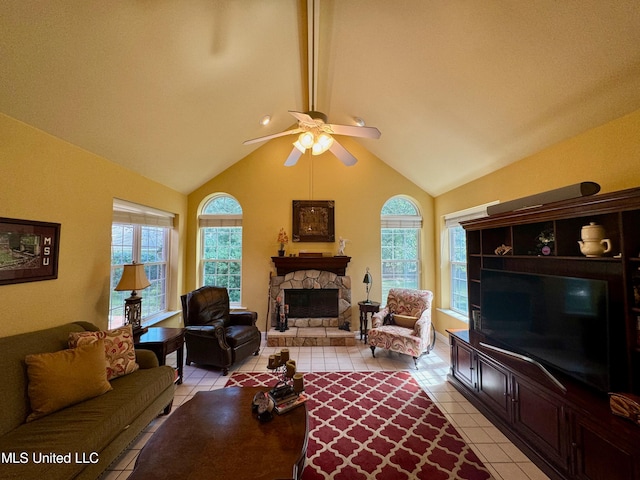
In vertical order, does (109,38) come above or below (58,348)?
above

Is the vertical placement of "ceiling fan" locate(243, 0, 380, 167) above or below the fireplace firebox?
above

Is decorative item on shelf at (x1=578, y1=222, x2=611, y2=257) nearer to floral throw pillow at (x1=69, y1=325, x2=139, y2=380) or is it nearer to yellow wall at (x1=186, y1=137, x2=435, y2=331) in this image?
yellow wall at (x1=186, y1=137, x2=435, y2=331)

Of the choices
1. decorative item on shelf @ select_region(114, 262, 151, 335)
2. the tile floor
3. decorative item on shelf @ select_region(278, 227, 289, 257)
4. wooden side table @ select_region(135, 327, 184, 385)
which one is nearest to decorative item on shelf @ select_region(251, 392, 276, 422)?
the tile floor

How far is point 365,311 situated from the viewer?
450cm

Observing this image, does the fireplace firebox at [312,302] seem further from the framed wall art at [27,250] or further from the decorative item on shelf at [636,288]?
the decorative item on shelf at [636,288]

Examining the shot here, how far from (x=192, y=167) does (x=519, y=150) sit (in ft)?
14.4

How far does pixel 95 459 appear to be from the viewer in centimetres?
158

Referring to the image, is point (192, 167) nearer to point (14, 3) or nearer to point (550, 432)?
point (14, 3)

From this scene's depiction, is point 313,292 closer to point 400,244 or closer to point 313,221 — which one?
point 313,221

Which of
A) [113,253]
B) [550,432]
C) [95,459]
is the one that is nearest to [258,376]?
[95,459]

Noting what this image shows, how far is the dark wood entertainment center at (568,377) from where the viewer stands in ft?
5.09

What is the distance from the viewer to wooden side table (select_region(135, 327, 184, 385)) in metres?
2.79

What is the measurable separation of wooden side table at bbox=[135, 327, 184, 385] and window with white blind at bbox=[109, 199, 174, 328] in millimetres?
676

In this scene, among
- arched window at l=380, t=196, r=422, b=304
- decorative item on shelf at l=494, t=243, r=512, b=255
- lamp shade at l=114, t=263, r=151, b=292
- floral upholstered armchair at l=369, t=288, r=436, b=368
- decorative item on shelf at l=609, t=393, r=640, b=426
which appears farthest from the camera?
A: arched window at l=380, t=196, r=422, b=304
